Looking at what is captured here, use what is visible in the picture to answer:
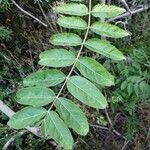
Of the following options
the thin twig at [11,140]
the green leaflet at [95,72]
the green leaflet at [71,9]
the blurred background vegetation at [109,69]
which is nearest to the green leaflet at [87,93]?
the green leaflet at [95,72]

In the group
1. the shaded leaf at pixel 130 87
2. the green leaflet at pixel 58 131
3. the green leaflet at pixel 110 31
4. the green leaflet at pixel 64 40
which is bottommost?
the shaded leaf at pixel 130 87

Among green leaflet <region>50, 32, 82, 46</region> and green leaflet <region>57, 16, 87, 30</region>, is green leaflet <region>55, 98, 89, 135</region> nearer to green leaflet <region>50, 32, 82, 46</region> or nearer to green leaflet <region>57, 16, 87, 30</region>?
green leaflet <region>50, 32, 82, 46</region>

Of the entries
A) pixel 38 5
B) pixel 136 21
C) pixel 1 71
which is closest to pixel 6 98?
pixel 1 71

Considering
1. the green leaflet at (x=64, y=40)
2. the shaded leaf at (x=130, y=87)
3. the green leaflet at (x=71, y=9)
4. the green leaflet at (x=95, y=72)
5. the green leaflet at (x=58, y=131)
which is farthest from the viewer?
the shaded leaf at (x=130, y=87)

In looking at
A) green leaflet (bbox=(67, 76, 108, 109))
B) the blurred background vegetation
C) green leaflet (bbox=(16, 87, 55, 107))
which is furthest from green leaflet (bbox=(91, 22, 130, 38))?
the blurred background vegetation

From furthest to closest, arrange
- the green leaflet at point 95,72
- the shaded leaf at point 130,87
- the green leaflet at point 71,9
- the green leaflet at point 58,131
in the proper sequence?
the shaded leaf at point 130,87 < the green leaflet at point 71,9 < the green leaflet at point 95,72 < the green leaflet at point 58,131

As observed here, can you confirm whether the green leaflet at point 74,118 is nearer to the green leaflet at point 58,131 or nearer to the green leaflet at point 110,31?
the green leaflet at point 58,131
